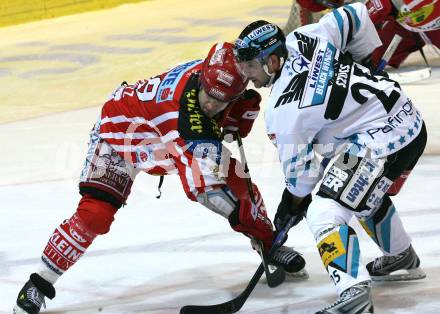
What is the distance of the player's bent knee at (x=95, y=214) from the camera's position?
12.4 ft

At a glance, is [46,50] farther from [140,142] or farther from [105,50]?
[140,142]

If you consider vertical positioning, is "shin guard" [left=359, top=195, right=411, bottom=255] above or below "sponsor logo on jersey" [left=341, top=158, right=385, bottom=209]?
below

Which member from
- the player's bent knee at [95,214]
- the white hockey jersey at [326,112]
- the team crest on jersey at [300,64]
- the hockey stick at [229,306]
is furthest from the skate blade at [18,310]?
the team crest on jersey at [300,64]

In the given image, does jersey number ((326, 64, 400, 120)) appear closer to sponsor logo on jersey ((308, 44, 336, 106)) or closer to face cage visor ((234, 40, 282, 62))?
sponsor logo on jersey ((308, 44, 336, 106))

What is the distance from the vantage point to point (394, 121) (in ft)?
11.1

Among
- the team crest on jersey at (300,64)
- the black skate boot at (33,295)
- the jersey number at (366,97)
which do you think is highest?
the team crest on jersey at (300,64)

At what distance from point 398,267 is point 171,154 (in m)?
0.94

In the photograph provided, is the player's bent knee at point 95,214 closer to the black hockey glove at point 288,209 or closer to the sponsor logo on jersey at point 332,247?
the black hockey glove at point 288,209

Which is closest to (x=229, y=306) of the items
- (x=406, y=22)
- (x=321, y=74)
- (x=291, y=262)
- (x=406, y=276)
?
(x=291, y=262)

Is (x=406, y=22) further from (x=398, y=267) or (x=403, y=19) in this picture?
(x=398, y=267)

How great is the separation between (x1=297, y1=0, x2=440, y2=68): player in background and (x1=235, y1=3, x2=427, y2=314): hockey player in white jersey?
2.49m

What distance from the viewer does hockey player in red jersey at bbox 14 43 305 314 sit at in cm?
368

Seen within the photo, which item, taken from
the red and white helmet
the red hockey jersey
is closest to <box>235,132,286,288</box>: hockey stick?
the red hockey jersey

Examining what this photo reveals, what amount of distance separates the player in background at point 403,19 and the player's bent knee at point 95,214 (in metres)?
2.51
